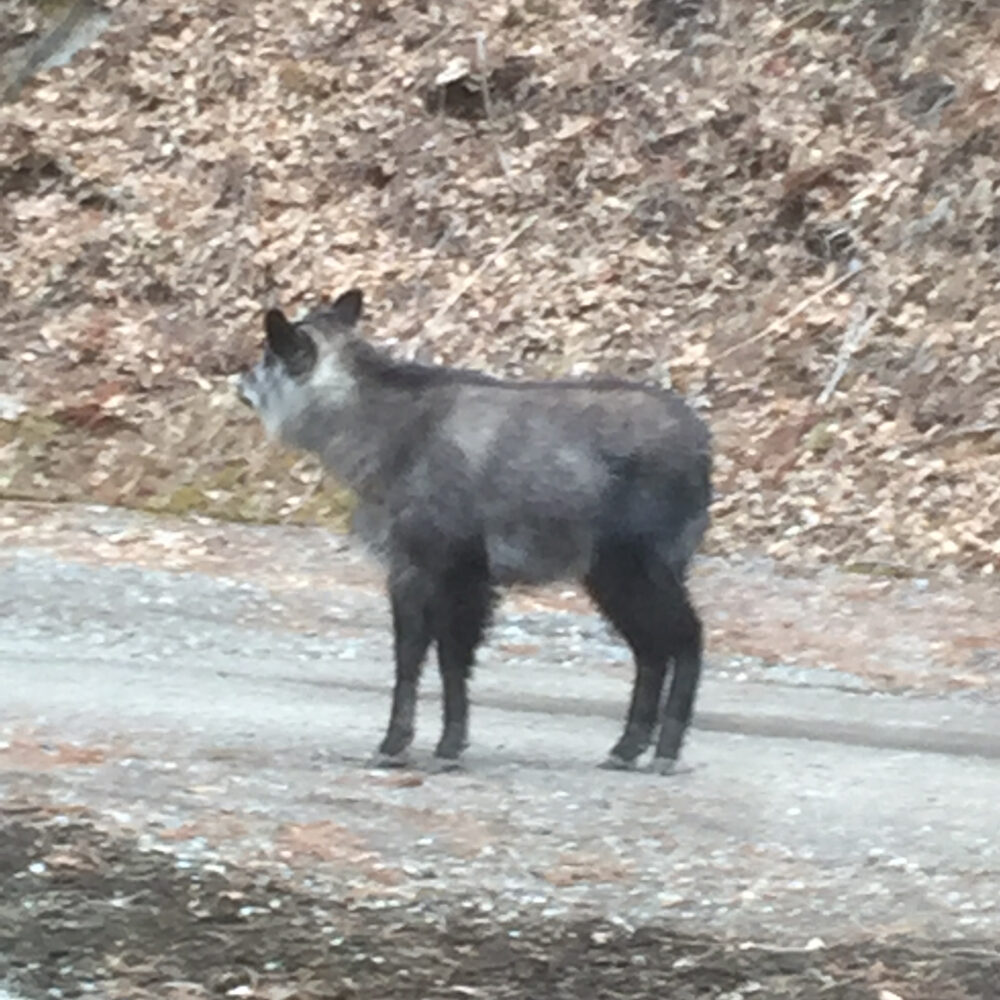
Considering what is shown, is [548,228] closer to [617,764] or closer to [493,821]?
[617,764]

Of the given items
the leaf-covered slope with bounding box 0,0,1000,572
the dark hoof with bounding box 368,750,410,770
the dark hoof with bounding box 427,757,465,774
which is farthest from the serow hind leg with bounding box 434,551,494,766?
the leaf-covered slope with bounding box 0,0,1000,572

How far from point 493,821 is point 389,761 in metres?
0.80

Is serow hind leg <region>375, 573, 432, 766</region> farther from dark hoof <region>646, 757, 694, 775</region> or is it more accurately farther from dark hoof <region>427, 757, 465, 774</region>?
dark hoof <region>646, 757, 694, 775</region>

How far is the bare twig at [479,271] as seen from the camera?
16641 millimetres

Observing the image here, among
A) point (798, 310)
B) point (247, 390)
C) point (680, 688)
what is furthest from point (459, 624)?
point (798, 310)

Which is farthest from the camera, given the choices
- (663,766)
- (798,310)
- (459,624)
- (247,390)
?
(798,310)

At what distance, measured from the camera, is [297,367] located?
7.14 m

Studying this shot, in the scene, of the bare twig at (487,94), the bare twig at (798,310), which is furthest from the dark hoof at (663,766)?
the bare twig at (487,94)

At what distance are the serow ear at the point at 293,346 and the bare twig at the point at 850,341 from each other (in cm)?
840

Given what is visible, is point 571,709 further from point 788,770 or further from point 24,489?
point 24,489

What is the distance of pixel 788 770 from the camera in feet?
24.6

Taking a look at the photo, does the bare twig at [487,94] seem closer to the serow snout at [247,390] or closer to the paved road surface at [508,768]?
the paved road surface at [508,768]

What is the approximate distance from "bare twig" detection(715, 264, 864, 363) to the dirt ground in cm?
500

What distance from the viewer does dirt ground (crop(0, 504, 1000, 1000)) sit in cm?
495
